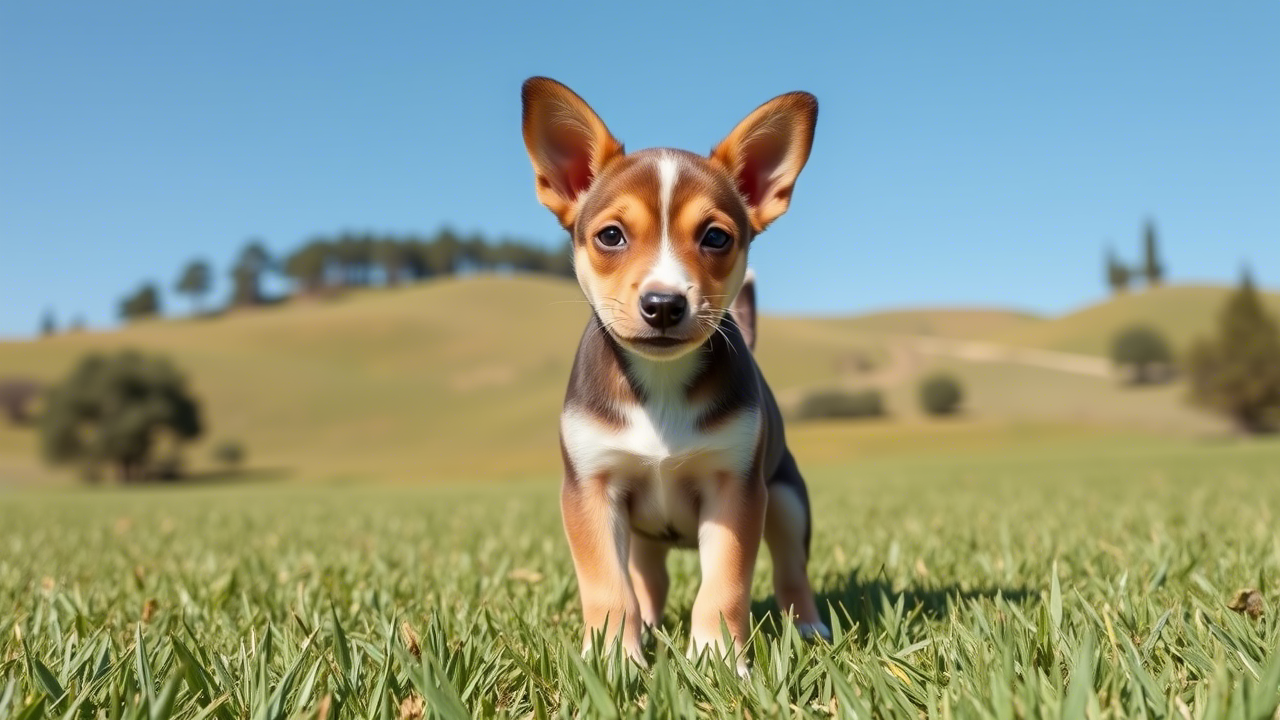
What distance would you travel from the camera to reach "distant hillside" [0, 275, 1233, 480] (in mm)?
64000

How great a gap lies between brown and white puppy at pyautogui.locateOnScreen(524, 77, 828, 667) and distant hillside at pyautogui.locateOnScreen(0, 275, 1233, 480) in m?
37.4

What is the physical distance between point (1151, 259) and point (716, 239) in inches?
5732

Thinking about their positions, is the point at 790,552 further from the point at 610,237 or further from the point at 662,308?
the point at 610,237

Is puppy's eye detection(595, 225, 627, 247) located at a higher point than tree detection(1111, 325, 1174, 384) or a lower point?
higher

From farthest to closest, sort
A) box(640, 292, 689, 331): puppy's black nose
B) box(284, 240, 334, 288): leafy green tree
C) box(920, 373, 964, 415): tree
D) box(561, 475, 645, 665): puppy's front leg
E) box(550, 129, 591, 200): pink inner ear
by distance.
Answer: box(284, 240, 334, 288): leafy green tree → box(920, 373, 964, 415): tree → box(550, 129, 591, 200): pink inner ear → box(561, 475, 645, 665): puppy's front leg → box(640, 292, 689, 331): puppy's black nose

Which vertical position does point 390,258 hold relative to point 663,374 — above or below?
above

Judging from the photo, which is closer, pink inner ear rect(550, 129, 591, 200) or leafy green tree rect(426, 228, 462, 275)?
pink inner ear rect(550, 129, 591, 200)

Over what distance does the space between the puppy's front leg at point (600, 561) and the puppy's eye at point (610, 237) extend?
2.58ft

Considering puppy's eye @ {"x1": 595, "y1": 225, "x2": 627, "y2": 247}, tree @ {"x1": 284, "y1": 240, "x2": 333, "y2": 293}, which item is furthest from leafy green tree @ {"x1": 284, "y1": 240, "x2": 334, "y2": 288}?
puppy's eye @ {"x1": 595, "y1": 225, "x2": 627, "y2": 247}

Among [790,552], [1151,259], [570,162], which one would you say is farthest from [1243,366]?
[1151,259]

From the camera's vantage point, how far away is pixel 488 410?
82.6 m

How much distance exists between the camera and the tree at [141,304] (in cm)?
14388

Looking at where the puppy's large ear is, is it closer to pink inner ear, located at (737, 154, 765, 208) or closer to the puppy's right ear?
pink inner ear, located at (737, 154, 765, 208)

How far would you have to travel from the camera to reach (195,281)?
5709 inches
